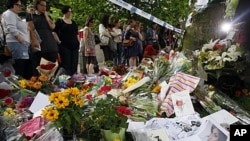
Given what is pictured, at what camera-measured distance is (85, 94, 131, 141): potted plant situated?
11.3 feet

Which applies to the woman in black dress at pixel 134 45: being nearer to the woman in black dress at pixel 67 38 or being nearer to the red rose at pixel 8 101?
the woman in black dress at pixel 67 38

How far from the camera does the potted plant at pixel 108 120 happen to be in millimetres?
3439

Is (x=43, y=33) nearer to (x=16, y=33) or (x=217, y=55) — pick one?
(x=16, y=33)

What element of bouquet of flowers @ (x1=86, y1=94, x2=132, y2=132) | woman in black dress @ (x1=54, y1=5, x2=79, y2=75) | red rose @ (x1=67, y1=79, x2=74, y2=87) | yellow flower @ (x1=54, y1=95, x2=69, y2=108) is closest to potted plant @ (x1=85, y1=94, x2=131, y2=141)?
bouquet of flowers @ (x1=86, y1=94, x2=132, y2=132)

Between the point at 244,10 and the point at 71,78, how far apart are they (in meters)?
2.75

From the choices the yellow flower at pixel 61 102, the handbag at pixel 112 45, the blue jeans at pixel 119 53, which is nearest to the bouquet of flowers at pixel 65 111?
the yellow flower at pixel 61 102

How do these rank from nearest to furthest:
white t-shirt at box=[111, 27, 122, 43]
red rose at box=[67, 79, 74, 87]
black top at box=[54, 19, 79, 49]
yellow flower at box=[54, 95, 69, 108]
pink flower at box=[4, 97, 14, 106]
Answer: yellow flower at box=[54, 95, 69, 108] < pink flower at box=[4, 97, 14, 106] < red rose at box=[67, 79, 74, 87] < black top at box=[54, 19, 79, 49] < white t-shirt at box=[111, 27, 122, 43]

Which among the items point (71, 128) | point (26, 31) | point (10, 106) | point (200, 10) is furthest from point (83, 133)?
point (26, 31)

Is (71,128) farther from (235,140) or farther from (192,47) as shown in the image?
(192,47)

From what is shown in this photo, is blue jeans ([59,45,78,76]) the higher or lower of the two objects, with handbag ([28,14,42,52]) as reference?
lower

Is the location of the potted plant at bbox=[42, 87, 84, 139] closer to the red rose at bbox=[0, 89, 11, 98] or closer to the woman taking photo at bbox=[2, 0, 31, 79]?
the red rose at bbox=[0, 89, 11, 98]

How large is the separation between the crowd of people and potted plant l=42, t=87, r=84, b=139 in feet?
11.7

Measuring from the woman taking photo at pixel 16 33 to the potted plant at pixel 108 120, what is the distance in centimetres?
348

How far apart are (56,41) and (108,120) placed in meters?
4.67
